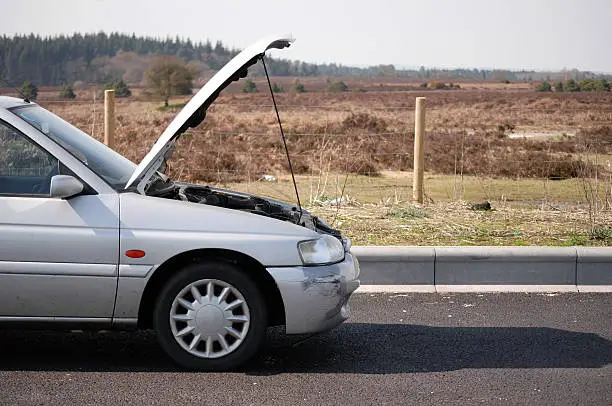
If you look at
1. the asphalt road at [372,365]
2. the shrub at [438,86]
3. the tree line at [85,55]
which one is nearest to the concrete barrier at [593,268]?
the asphalt road at [372,365]

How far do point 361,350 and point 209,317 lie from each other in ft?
3.91

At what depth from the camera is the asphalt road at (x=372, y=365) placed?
5.66 metres

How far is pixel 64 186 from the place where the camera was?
5977mm

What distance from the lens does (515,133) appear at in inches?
1332

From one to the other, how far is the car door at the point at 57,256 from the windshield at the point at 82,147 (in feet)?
1.07

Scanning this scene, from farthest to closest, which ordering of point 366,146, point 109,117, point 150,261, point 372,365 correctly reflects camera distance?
point 366,146
point 109,117
point 372,365
point 150,261

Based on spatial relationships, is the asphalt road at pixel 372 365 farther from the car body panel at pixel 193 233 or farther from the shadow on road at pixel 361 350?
the car body panel at pixel 193 233

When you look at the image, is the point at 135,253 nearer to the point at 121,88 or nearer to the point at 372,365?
the point at 372,365

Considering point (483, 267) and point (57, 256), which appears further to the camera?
point (483, 267)

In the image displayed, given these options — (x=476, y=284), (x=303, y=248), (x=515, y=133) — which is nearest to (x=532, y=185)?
(x=476, y=284)

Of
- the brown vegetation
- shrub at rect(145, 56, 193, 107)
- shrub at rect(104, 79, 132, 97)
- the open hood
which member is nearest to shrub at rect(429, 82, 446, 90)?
shrub at rect(145, 56, 193, 107)

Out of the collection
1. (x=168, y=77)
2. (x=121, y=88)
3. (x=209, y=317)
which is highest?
(x=168, y=77)

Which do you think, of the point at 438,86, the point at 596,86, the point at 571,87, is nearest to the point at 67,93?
Answer: the point at 596,86

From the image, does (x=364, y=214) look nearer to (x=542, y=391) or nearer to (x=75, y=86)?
(x=542, y=391)
